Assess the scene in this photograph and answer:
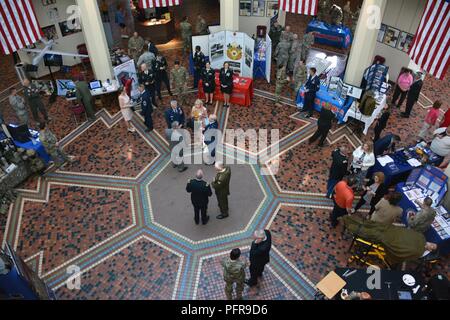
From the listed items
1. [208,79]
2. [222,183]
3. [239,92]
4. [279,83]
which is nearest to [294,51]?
[279,83]

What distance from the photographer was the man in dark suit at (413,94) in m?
11.8

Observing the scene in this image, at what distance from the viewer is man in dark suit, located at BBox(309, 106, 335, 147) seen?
10633 mm

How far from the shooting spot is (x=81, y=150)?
11.4 metres

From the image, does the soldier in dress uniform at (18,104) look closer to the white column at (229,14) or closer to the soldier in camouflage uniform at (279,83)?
the white column at (229,14)

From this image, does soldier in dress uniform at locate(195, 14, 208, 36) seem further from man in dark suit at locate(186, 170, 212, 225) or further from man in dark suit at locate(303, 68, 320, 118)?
man in dark suit at locate(186, 170, 212, 225)

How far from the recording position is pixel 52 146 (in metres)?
10.4

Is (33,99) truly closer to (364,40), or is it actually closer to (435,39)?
(364,40)

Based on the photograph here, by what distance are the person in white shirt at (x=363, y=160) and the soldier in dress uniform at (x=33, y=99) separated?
9694mm

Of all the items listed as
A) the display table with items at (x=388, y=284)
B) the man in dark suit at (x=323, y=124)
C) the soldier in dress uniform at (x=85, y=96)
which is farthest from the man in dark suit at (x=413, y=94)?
the soldier in dress uniform at (x=85, y=96)

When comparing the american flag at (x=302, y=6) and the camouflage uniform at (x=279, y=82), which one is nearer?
the american flag at (x=302, y=6)

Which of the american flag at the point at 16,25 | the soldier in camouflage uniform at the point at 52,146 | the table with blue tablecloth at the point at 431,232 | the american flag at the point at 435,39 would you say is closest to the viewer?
the table with blue tablecloth at the point at 431,232

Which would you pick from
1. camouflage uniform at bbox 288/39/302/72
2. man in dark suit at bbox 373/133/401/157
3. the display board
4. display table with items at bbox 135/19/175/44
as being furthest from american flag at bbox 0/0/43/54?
man in dark suit at bbox 373/133/401/157

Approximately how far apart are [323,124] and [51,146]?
7.71m

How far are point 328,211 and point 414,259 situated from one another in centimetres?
243
